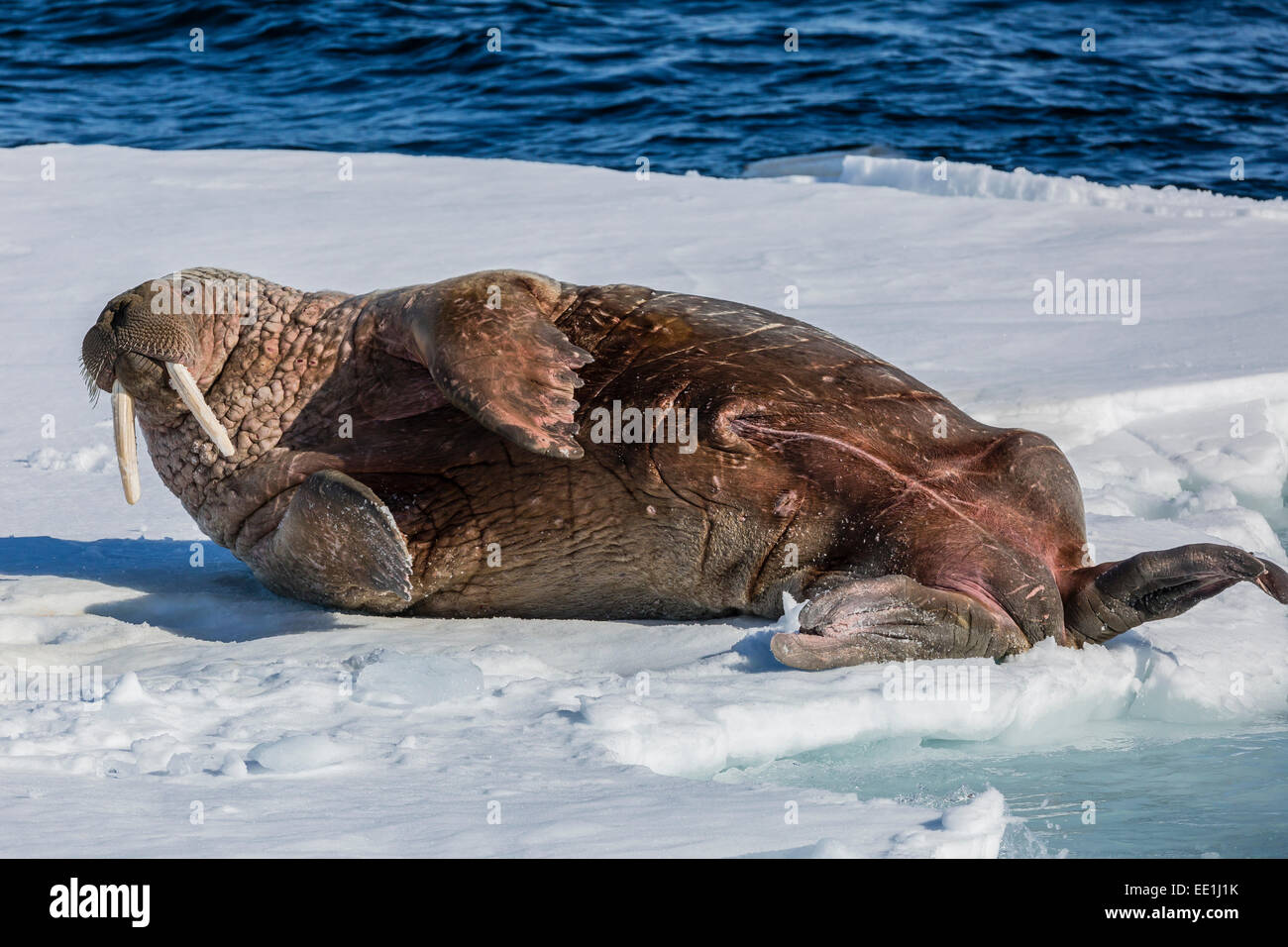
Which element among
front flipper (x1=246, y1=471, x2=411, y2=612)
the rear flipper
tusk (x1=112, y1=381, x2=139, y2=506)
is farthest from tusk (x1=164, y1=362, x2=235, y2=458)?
the rear flipper

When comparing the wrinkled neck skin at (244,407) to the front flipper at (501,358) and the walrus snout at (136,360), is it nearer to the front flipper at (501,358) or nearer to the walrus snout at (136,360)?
the walrus snout at (136,360)

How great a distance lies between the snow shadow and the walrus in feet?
0.38

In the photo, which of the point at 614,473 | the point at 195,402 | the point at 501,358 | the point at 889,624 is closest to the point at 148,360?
the point at 195,402

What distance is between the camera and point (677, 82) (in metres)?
18.7

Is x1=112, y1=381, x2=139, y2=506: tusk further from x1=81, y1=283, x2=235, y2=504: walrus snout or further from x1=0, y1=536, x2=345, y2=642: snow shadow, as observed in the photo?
x1=0, y1=536, x2=345, y2=642: snow shadow

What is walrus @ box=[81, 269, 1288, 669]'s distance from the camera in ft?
12.6

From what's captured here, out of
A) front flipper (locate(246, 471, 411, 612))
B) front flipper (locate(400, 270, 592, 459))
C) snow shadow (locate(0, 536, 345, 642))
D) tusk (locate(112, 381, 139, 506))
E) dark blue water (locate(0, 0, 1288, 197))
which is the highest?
dark blue water (locate(0, 0, 1288, 197))

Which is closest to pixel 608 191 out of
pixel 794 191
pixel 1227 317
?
pixel 794 191

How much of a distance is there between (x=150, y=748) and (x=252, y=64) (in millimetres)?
18177

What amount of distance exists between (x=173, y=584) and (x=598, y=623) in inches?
56.2

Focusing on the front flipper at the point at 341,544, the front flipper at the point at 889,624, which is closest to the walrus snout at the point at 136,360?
the front flipper at the point at 341,544

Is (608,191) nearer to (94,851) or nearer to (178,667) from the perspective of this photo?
(178,667)

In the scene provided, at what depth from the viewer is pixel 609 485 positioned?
A: 13.3ft
